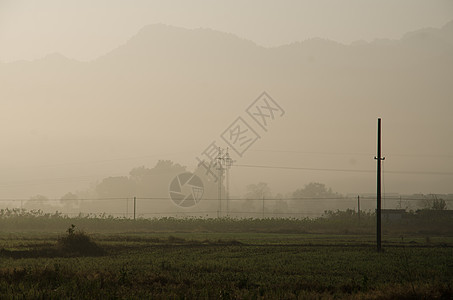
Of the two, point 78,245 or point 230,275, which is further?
point 78,245

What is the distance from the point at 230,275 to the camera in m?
26.5

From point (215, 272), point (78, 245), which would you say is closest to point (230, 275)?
point (215, 272)

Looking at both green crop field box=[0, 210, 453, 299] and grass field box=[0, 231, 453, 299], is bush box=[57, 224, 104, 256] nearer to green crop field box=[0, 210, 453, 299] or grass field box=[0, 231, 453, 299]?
green crop field box=[0, 210, 453, 299]

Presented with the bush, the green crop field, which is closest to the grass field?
the green crop field

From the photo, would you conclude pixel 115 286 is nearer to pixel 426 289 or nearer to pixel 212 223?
pixel 426 289

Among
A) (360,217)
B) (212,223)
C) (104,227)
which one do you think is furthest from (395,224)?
(104,227)

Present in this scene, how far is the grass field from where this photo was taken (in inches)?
840

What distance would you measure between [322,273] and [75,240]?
21.1 metres

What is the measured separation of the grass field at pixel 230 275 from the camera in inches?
840

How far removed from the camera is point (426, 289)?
834 inches

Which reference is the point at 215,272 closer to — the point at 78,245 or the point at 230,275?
the point at 230,275

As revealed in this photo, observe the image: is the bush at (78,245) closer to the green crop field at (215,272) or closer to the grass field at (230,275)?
the green crop field at (215,272)

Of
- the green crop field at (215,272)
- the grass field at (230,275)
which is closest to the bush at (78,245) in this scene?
the green crop field at (215,272)

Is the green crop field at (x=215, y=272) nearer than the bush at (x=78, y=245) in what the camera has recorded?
Yes
